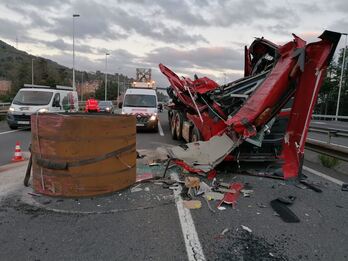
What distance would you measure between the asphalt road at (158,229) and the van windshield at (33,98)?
1245cm

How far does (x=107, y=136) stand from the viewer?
19.2ft

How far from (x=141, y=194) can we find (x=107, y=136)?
1172 millimetres

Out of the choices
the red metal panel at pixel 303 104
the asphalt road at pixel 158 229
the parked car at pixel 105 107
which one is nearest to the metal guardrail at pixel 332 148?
the asphalt road at pixel 158 229

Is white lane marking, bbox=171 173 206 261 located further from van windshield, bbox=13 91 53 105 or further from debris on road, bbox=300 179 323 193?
van windshield, bbox=13 91 53 105

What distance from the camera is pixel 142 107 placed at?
17.7 metres

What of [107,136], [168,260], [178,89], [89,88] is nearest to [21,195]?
[107,136]

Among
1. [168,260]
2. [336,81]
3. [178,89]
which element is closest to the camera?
[168,260]

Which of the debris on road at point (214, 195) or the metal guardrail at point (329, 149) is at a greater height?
the metal guardrail at point (329, 149)

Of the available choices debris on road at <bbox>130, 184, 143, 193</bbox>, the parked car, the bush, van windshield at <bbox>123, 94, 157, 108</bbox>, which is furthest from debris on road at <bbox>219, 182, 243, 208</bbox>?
the parked car

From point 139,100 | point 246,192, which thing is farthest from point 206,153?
point 139,100

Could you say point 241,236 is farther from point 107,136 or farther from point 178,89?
point 178,89

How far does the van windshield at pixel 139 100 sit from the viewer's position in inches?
708

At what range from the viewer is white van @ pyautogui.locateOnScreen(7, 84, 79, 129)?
1698 cm

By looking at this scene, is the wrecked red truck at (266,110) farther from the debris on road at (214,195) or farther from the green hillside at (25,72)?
the green hillside at (25,72)
